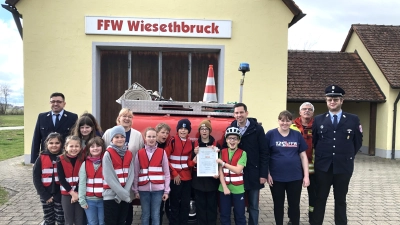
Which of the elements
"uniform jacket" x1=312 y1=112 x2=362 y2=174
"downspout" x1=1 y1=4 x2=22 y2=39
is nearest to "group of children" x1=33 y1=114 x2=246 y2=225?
"uniform jacket" x1=312 y1=112 x2=362 y2=174

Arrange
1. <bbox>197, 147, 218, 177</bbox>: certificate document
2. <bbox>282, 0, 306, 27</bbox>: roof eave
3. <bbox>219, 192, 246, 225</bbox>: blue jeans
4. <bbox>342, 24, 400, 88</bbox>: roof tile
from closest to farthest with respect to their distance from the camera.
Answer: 1. <bbox>197, 147, 218, 177</bbox>: certificate document
2. <bbox>219, 192, 246, 225</bbox>: blue jeans
3. <bbox>282, 0, 306, 27</bbox>: roof eave
4. <bbox>342, 24, 400, 88</bbox>: roof tile

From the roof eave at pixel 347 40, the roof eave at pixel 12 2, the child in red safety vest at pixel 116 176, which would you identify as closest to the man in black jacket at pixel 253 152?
the child in red safety vest at pixel 116 176

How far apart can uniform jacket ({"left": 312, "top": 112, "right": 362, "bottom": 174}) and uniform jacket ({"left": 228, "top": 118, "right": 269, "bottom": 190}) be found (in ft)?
2.71

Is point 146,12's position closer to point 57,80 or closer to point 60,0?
point 60,0

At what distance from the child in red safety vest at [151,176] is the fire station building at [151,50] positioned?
534 centimetres

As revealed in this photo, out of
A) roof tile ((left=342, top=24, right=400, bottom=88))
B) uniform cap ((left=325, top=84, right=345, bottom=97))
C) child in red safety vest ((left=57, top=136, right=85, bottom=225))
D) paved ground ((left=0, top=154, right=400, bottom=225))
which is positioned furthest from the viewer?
roof tile ((left=342, top=24, right=400, bottom=88))

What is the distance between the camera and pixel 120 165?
12.2 feet

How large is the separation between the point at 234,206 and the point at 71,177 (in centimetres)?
208

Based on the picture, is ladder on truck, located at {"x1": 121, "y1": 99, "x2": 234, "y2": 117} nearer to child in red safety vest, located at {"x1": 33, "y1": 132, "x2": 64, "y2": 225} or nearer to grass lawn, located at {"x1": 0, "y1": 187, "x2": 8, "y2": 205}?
child in red safety vest, located at {"x1": 33, "y1": 132, "x2": 64, "y2": 225}

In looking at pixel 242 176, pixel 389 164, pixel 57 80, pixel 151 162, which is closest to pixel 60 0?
pixel 57 80

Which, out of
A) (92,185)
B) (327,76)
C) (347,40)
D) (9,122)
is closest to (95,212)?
(92,185)

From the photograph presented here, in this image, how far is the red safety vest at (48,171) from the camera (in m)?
3.85

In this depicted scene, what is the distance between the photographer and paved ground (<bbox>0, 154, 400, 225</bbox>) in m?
5.21

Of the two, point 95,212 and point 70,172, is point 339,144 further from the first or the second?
point 70,172
